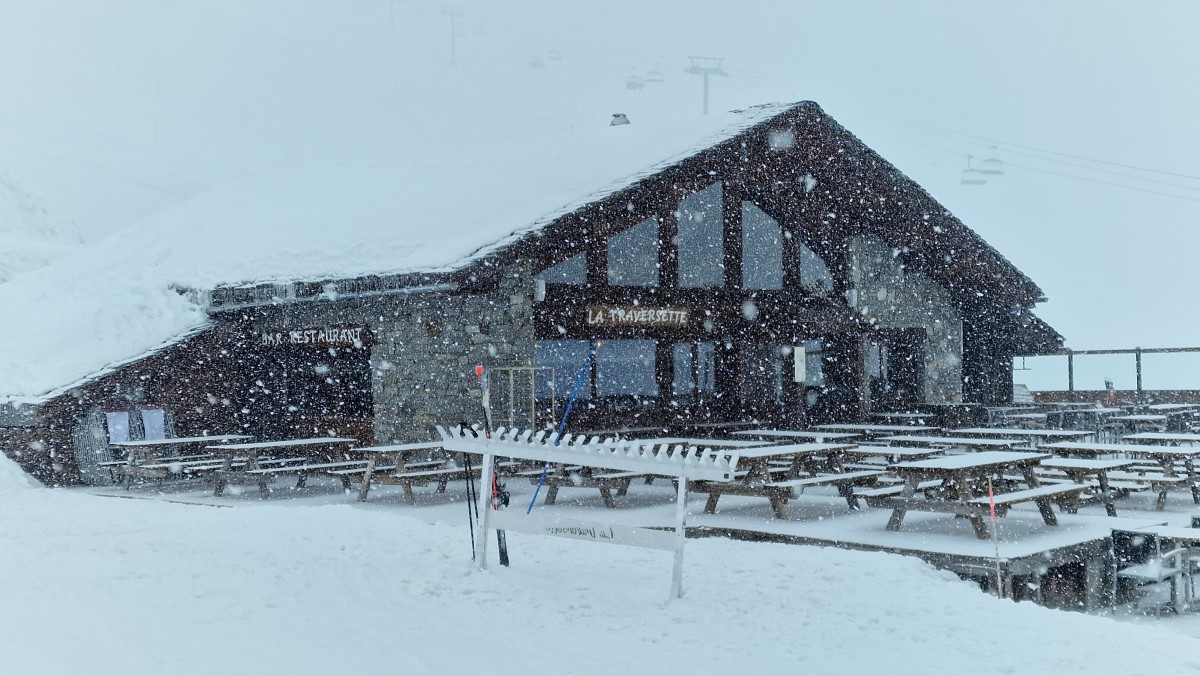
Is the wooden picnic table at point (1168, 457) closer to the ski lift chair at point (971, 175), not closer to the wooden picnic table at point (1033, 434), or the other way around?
the wooden picnic table at point (1033, 434)

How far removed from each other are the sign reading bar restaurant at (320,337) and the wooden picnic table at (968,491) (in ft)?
26.1

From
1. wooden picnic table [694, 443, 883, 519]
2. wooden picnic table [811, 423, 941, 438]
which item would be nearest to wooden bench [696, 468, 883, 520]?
wooden picnic table [694, 443, 883, 519]

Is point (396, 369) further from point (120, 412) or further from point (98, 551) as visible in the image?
point (98, 551)

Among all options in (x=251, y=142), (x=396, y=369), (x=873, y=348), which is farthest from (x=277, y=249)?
(x=251, y=142)

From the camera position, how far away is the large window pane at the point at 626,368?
52.1ft

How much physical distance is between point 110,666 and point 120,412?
12.1 metres

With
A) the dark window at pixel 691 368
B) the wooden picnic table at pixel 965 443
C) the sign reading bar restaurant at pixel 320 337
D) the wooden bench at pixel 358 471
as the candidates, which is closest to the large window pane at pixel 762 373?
the dark window at pixel 691 368

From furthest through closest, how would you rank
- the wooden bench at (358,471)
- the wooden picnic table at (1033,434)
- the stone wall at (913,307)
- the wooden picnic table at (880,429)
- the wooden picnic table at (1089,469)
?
the stone wall at (913,307) < the wooden picnic table at (880,429) < the wooden picnic table at (1033,434) < the wooden bench at (358,471) < the wooden picnic table at (1089,469)

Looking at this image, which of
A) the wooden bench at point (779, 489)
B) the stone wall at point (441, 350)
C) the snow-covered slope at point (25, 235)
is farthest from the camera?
the snow-covered slope at point (25, 235)

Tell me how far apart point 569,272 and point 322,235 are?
3996 mm

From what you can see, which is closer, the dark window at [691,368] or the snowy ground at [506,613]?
the snowy ground at [506,613]

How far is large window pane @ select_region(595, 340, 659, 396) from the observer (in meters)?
15.9

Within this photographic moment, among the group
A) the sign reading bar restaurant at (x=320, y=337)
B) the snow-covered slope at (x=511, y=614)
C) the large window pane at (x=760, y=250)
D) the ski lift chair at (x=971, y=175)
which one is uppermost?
the ski lift chair at (x=971, y=175)

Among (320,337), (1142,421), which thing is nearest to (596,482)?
(320,337)
